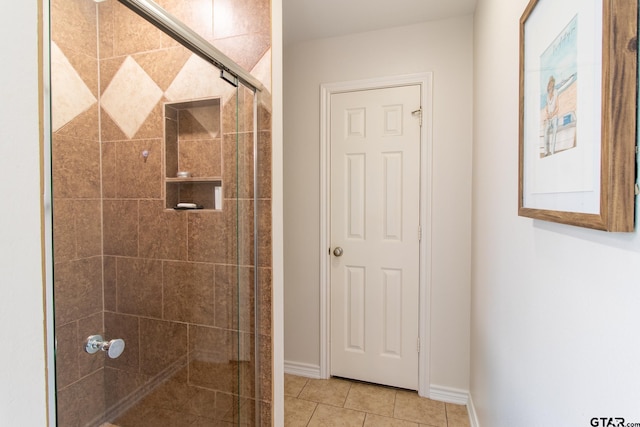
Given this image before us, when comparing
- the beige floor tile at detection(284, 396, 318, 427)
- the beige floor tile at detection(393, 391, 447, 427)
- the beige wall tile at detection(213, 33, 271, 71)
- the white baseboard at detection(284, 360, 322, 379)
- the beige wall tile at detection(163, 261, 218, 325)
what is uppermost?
the beige wall tile at detection(213, 33, 271, 71)

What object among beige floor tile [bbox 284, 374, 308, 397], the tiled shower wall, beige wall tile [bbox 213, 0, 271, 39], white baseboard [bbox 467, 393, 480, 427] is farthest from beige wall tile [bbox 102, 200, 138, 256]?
white baseboard [bbox 467, 393, 480, 427]

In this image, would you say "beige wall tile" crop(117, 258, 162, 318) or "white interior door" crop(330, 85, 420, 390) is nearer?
"beige wall tile" crop(117, 258, 162, 318)

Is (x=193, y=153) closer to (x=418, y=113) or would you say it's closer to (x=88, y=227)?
(x=88, y=227)

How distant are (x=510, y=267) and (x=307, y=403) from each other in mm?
1638

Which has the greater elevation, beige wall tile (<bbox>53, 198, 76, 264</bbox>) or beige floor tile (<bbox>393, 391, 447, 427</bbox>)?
beige wall tile (<bbox>53, 198, 76, 264</bbox>)

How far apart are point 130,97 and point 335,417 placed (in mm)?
2067

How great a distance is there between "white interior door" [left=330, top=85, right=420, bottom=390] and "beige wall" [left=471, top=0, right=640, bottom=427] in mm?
438

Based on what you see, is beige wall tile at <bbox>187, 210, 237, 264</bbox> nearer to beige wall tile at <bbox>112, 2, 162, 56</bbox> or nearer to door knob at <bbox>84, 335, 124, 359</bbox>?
door knob at <bbox>84, 335, 124, 359</bbox>

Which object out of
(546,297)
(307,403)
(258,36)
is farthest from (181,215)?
(307,403)

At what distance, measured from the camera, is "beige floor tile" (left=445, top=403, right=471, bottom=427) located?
1.82 m

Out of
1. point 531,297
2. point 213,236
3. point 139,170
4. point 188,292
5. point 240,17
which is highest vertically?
point 240,17

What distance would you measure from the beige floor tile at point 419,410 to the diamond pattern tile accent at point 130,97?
7.15ft

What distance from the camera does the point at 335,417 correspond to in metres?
1.88

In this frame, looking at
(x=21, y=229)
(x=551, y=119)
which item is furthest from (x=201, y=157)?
(x=551, y=119)
